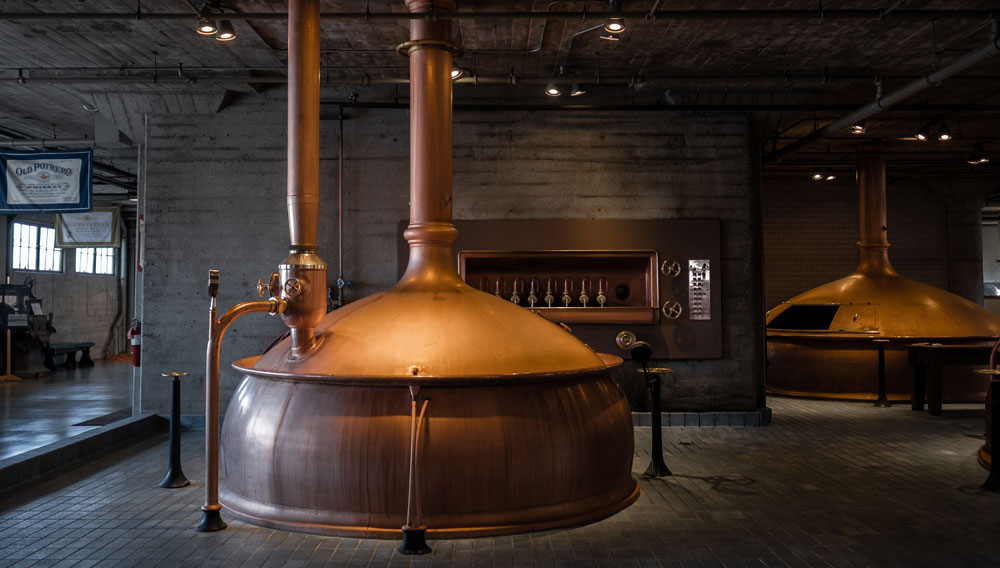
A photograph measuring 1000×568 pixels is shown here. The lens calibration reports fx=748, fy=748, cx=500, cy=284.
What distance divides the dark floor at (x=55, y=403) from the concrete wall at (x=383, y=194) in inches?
41.8

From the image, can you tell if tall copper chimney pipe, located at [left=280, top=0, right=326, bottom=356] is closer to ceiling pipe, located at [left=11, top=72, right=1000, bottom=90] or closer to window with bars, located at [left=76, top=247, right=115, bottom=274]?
ceiling pipe, located at [left=11, top=72, right=1000, bottom=90]

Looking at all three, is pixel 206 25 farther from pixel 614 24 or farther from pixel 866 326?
pixel 866 326

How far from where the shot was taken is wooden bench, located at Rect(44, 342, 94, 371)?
14.9 meters

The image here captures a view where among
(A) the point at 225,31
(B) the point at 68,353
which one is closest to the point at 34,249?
(B) the point at 68,353

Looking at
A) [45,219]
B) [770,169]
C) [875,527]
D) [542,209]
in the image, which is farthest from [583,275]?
[45,219]

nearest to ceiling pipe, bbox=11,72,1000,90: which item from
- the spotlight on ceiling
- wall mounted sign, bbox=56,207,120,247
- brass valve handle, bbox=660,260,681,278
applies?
brass valve handle, bbox=660,260,681,278

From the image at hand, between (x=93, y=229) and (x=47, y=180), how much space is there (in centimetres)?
671

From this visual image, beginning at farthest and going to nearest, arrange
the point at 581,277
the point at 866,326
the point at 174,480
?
the point at 866,326 < the point at 581,277 < the point at 174,480

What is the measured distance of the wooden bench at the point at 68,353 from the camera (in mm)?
14898

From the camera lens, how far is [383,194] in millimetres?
8414

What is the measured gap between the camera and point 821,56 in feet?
25.4

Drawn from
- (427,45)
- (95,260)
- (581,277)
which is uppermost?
(427,45)

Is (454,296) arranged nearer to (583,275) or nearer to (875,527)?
(875,527)

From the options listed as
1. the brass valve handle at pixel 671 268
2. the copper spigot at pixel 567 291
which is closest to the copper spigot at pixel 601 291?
the copper spigot at pixel 567 291
